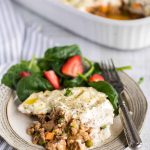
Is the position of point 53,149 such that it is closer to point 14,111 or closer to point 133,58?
point 14,111

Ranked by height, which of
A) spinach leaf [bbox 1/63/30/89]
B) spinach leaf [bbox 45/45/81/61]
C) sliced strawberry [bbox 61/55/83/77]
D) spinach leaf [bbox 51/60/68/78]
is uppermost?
spinach leaf [bbox 45/45/81/61]

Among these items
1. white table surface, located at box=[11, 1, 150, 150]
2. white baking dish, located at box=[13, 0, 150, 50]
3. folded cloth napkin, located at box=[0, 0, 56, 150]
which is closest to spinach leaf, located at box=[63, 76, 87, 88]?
white table surface, located at box=[11, 1, 150, 150]

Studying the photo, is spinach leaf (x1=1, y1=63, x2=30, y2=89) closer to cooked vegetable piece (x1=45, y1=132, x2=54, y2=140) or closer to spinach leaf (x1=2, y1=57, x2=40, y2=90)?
spinach leaf (x1=2, y1=57, x2=40, y2=90)

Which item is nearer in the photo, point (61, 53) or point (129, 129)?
point (129, 129)

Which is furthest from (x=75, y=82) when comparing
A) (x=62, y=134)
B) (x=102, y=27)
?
(x=102, y=27)

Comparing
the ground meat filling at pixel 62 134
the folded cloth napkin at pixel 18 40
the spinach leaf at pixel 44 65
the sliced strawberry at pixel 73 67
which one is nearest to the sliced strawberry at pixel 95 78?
the sliced strawberry at pixel 73 67

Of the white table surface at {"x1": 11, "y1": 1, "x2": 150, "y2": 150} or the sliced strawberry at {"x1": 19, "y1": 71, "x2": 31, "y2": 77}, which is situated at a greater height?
the sliced strawberry at {"x1": 19, "y1": 71, "x2": 31, "y2": 77}

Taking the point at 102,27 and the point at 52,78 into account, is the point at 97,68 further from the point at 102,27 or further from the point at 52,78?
the point at 102,27
